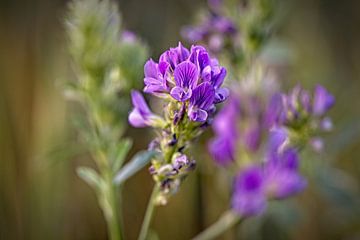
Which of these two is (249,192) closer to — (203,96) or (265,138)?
(265,138)

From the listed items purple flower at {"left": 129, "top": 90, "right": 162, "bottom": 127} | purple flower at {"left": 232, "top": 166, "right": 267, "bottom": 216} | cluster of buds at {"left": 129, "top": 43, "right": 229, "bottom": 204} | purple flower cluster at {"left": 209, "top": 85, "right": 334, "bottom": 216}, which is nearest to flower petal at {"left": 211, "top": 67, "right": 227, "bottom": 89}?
cluster of buds at {"left": 129, "top": 43, "right": 229, "bottom": 204}

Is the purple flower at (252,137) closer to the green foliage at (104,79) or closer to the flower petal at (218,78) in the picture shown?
the green foliage at (104,79)

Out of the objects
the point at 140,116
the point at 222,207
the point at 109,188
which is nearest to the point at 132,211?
the point at 222,207

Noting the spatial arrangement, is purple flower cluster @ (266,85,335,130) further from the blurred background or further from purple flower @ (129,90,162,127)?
the blurred background

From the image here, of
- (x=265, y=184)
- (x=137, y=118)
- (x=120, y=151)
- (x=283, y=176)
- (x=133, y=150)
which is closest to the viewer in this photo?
(x=137, y=118)

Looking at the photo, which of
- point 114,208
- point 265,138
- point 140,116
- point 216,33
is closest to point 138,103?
point 140,116

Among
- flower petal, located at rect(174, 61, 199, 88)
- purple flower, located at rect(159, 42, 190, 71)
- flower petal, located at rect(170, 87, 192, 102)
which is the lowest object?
flower petal, located at rect(170, 87, 192, 102)
